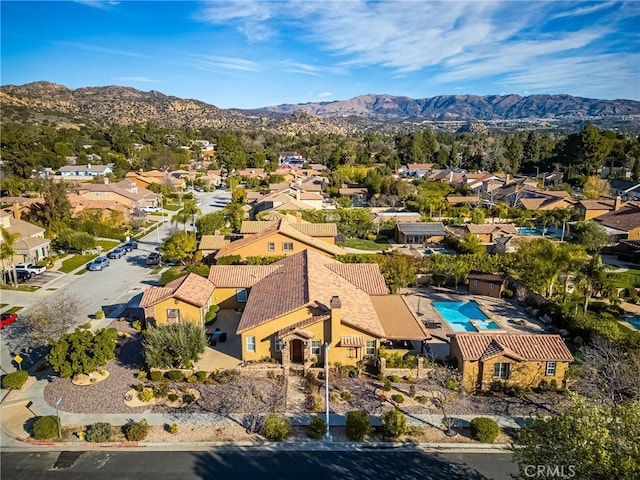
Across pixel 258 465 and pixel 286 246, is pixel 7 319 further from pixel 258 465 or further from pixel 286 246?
pixel 258 465

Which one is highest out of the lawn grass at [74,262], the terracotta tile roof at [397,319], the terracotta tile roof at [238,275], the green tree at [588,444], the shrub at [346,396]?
the green tree at [588,444]

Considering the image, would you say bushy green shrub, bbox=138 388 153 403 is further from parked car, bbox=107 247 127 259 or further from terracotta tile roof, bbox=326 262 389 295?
parked car, bbox=107 247 127 259

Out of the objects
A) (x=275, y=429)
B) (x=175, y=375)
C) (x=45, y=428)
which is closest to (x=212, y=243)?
(x=175, y=375)

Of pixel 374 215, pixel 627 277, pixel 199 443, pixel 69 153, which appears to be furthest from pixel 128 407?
pixel 69 153

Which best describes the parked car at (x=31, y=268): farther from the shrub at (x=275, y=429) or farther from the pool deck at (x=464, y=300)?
the pool deck at (x=464, y=300)

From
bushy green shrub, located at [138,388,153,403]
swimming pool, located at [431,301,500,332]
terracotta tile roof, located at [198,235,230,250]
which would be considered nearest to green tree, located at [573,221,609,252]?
swimming pool, located at [431,301,500,332]

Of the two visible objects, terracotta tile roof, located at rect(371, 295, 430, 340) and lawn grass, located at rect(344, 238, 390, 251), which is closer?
terracotta tile roof, located at rect(371, 295, 430, 340)

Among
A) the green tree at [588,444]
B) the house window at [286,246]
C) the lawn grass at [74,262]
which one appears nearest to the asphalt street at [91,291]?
the lawn grass at [74,262]
